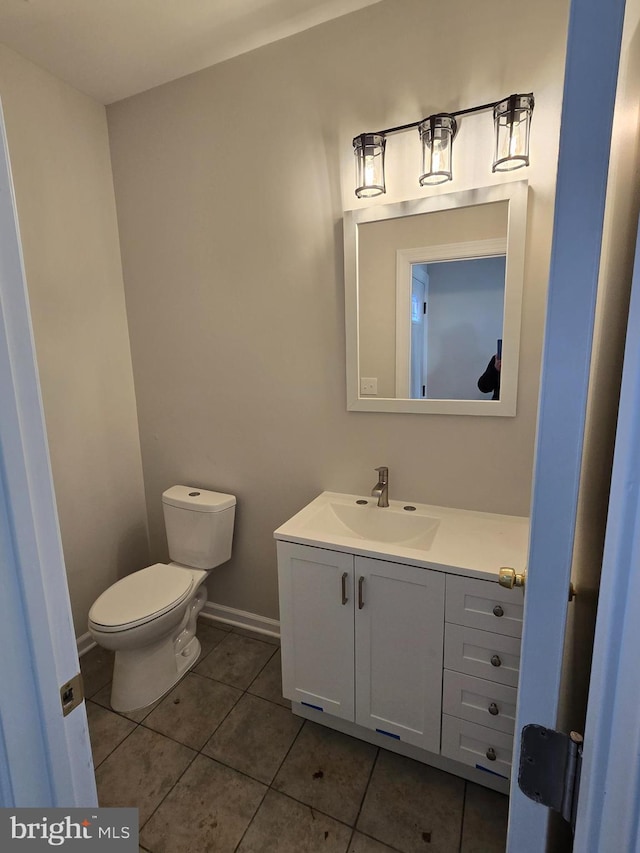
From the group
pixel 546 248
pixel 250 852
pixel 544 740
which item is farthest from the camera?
pixel 546 248

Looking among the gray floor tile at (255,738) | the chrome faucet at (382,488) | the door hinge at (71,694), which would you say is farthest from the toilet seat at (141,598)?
the door hinge at (71,694)

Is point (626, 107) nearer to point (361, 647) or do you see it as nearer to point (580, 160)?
point (580, 160)

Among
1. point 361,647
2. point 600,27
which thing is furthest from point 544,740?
point 361,647

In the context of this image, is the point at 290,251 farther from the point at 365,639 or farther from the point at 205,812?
the point at 205,812

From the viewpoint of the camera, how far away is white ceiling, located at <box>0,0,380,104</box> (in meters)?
1.50

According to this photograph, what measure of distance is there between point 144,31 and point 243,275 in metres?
0.96

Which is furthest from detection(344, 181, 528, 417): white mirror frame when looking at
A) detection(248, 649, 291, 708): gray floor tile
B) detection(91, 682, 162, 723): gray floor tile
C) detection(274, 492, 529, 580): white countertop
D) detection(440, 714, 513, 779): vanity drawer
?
detection(91, 682, 162, 723): gray floor tile

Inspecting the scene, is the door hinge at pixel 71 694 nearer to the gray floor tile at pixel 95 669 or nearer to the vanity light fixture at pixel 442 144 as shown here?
the gray floor tile at pixel 95 669

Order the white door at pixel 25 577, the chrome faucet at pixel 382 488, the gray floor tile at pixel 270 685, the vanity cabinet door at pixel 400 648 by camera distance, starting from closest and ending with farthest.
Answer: the white door at pixel 25 577
the vanity cabinet door at pixel 400 648
the chrome faucet at pixel 382 488
the gray floor tile at pixel 270 685

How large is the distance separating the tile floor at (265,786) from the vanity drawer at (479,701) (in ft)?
1.01

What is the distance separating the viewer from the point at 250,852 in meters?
1.23

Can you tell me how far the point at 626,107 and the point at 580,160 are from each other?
254mm

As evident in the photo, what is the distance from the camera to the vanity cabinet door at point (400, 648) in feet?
4.37

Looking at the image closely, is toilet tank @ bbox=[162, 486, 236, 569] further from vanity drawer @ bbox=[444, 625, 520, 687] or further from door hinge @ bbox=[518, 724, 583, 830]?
door hinge @ bbox=[518, 724, 583, 830]
